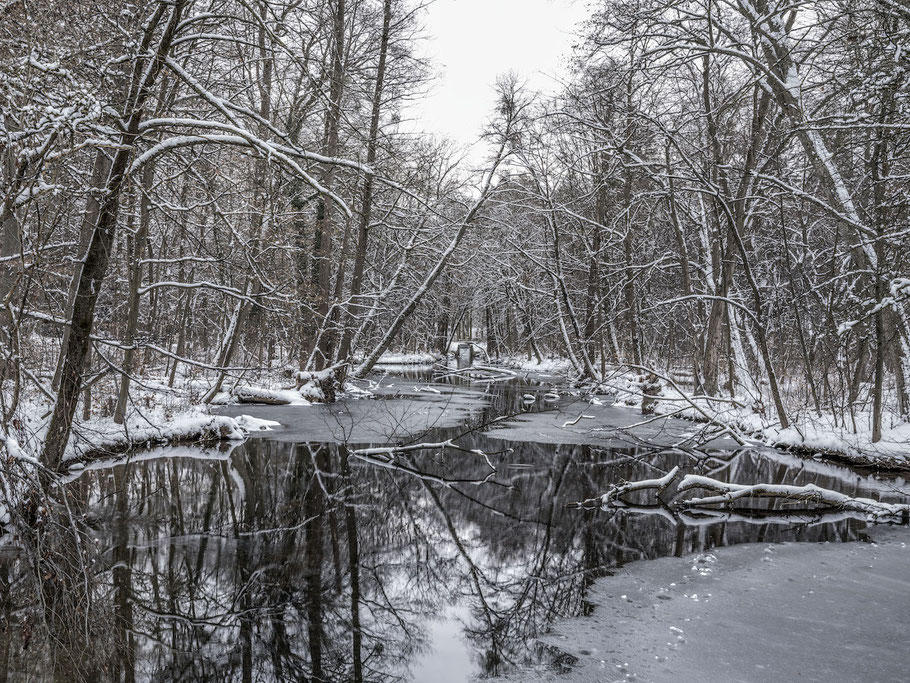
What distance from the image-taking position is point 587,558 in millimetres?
6527

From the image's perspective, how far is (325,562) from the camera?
20.1 ft

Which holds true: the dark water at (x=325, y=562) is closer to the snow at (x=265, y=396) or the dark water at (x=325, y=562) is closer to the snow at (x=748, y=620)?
the snow at (x=748, y=620)

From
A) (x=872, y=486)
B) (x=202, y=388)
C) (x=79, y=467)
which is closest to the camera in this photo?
(x=79, y=467)

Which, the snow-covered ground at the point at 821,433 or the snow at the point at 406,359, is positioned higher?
the snow at the point at 406,359

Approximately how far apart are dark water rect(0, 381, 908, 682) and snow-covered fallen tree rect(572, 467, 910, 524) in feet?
1.18

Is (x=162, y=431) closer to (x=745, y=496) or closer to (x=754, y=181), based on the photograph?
(x=745, y=496)

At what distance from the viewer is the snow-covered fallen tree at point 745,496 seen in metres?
8.21

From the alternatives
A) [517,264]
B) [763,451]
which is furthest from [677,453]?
[517,264]

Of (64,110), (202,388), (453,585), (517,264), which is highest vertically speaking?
(517,264)

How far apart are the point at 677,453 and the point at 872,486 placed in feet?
12.1

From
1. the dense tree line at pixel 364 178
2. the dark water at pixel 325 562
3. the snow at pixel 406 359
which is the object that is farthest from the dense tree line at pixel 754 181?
the snow at pixel 406 359

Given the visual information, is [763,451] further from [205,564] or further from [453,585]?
[205,564]

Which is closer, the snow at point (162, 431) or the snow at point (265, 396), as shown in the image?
the snow at point (162, 431)

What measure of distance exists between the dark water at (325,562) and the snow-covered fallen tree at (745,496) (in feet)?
1.18
